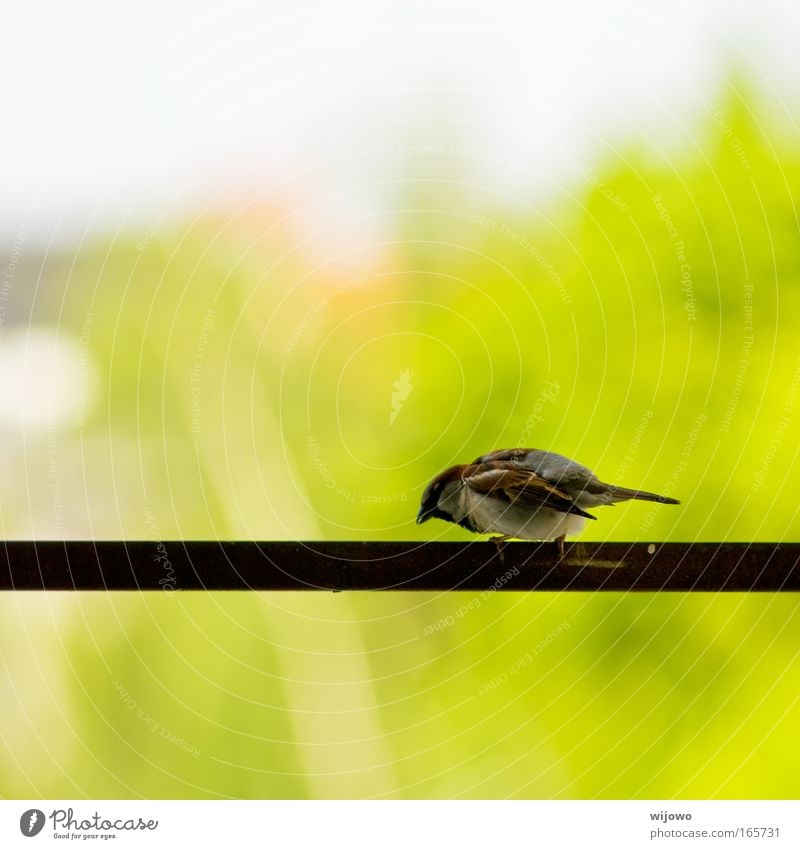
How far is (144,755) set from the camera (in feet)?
2.18

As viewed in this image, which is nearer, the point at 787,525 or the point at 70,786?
the point at 70,786

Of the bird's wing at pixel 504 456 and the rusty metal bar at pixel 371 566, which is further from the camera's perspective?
the bird's wing at pixel 504 456

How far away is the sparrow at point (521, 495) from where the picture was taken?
581 millimetres

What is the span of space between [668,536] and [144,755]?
52 centimetres

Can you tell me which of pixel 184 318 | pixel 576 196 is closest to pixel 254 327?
pixel 184 318

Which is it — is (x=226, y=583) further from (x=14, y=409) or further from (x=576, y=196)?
(x=576, y=196)
